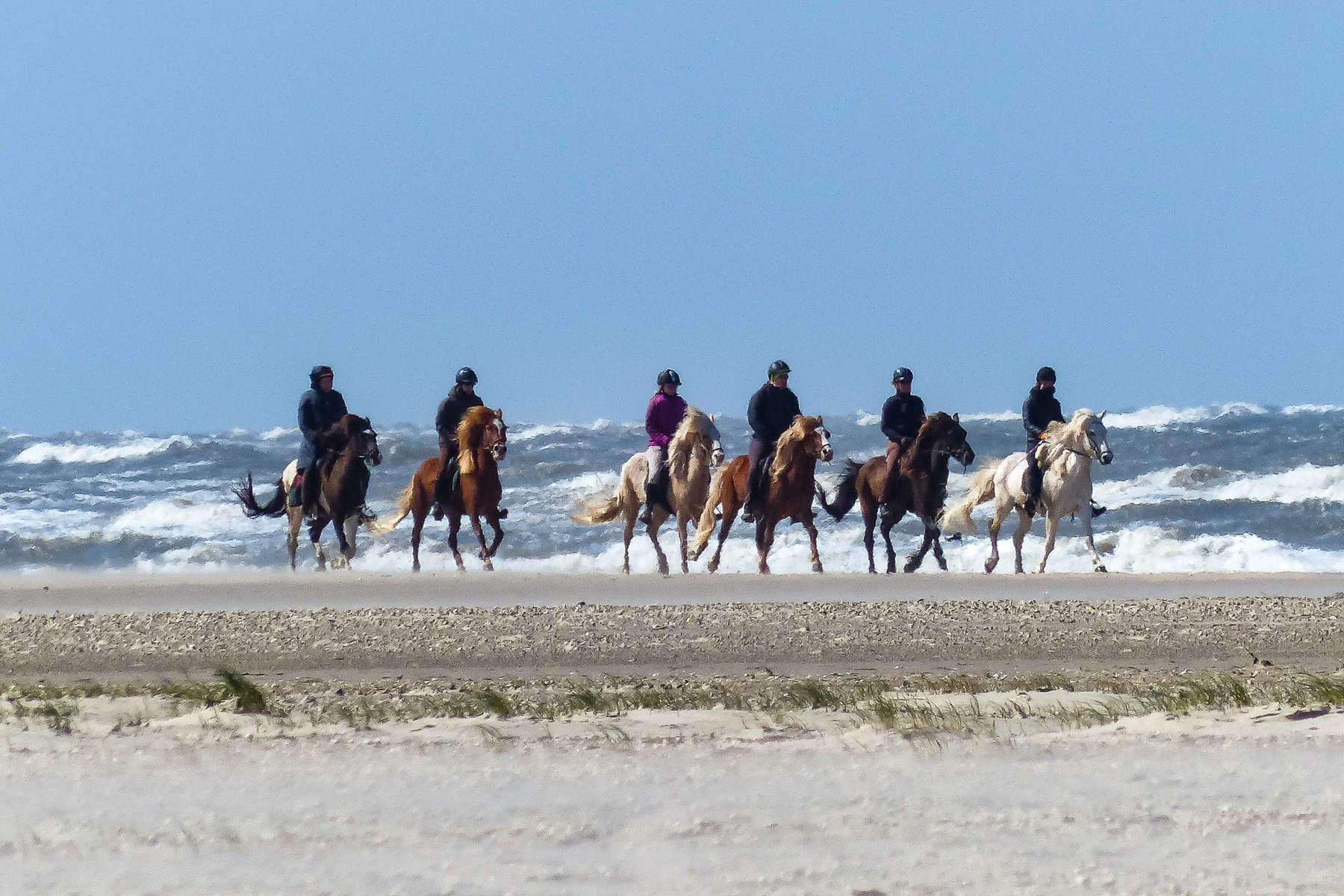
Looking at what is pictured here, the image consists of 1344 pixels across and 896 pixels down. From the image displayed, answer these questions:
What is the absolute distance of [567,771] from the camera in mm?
6211

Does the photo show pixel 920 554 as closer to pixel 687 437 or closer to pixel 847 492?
pixel 847 492

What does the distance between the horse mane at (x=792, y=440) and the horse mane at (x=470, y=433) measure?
305cm

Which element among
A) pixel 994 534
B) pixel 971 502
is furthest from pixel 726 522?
pixel 994 534

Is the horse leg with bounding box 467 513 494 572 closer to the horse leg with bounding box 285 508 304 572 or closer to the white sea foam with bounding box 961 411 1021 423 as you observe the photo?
the horse leg with bounding box 285 508 304 572

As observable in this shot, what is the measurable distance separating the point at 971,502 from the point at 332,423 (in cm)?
724

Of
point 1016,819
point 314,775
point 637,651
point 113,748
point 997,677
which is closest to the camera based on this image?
point 1016,819

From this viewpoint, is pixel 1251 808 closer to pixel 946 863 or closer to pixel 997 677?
pixel 946 863

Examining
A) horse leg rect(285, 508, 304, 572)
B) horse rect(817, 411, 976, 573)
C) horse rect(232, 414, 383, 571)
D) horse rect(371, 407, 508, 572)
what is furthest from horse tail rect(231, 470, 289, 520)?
horse rect(817, 411, 976, 573)

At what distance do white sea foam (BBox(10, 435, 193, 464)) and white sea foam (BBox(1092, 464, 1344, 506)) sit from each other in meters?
21.6

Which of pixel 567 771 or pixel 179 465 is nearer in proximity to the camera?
pixel 567 771

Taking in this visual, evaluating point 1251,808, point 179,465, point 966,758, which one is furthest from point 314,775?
point 179,465

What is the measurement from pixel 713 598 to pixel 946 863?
32.2 feet

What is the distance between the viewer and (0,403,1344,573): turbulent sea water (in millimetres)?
25078

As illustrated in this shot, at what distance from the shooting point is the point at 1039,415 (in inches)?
757
